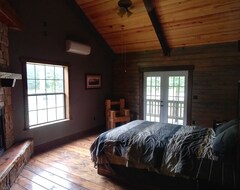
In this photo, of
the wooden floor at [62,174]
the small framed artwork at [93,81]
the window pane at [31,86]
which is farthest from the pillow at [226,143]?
the small framed artwork at [93,81]

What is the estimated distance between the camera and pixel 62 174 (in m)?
2.78

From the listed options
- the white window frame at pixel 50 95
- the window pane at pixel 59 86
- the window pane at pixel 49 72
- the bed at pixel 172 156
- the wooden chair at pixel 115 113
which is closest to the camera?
the bed at pixel 172 156

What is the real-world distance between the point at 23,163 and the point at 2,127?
0.69 metres

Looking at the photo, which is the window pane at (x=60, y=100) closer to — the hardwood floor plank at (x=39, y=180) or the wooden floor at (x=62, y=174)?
the wooden floor at (x=62, y=174)

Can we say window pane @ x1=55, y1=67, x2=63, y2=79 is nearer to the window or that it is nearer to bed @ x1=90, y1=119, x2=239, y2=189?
the window

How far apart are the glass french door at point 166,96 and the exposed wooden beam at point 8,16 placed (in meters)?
3.58

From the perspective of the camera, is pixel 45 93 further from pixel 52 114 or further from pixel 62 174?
pixel 62 174

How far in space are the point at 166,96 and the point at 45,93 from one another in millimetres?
3239

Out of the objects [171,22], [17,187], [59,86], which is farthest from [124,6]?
[17,187]

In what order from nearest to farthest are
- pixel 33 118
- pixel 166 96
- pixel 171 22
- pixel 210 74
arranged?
pixel 33 118 < pixel 171 22 < pixel 210 74 < pixel 166 96

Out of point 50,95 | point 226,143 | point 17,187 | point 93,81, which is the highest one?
point 93,81

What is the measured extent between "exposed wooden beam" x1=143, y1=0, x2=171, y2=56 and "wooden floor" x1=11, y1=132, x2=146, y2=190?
322cm

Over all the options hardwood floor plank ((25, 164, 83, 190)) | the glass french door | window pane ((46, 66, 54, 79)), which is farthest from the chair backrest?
hardwood floor plank ((25, 164, 83, 190))

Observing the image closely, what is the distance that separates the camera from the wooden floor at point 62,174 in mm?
2480
